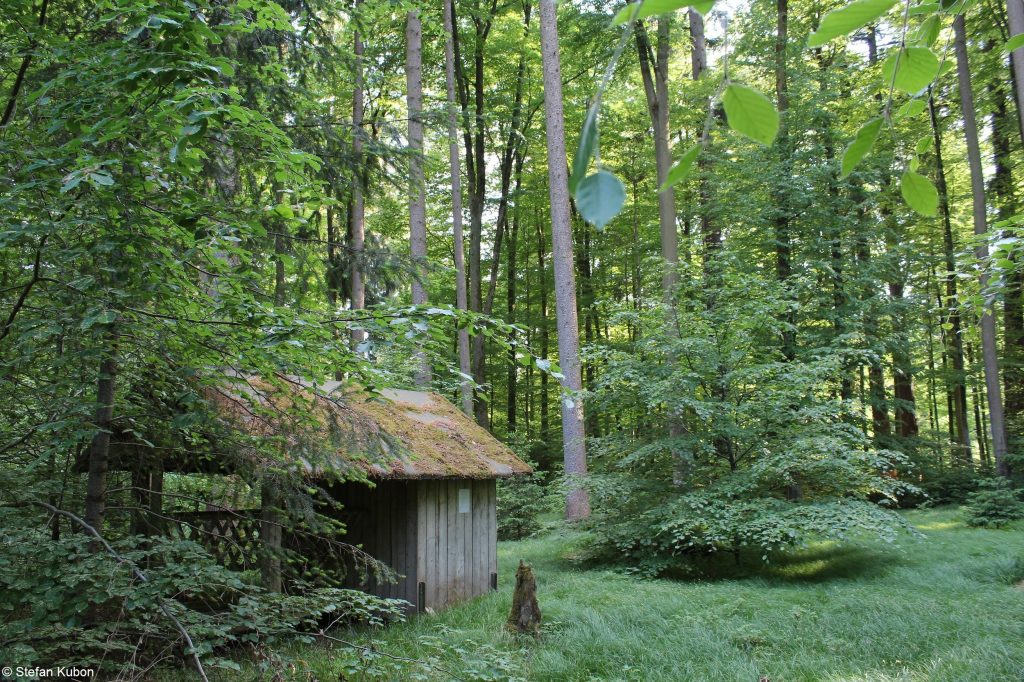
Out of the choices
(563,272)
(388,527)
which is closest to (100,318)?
(388,527)

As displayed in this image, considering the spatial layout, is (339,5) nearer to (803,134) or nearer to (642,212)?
(803,134)

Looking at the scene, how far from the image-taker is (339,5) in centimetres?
656

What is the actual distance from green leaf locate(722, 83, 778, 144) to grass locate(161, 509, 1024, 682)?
3.76 meters

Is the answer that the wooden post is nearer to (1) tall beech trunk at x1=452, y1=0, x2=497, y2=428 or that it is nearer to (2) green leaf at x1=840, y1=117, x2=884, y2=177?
(2) green leaf at x1=840, y1=117, x2=884, y2=177

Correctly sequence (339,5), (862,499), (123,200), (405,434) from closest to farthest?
1. (123,200)
2. (339,5)
3. (405,434)
4. (862,499)

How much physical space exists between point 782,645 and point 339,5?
7089mm

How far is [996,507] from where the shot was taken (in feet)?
38.7

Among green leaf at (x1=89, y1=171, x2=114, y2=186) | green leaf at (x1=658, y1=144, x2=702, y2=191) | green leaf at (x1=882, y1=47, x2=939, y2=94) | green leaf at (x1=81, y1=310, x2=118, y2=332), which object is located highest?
green leaf at (x1=89, y1=171, x2=114, y2=186)

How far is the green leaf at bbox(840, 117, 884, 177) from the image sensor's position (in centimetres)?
105

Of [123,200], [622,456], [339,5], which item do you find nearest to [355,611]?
[123,200]

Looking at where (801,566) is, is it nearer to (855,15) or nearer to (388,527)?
(388,527)

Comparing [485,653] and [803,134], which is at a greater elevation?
[803,134]

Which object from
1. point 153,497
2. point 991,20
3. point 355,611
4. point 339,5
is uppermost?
point 991,20

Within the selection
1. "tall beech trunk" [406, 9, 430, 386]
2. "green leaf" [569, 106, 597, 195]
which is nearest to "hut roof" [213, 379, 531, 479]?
"tall beech trunk" [406, 9, 430, 386]
